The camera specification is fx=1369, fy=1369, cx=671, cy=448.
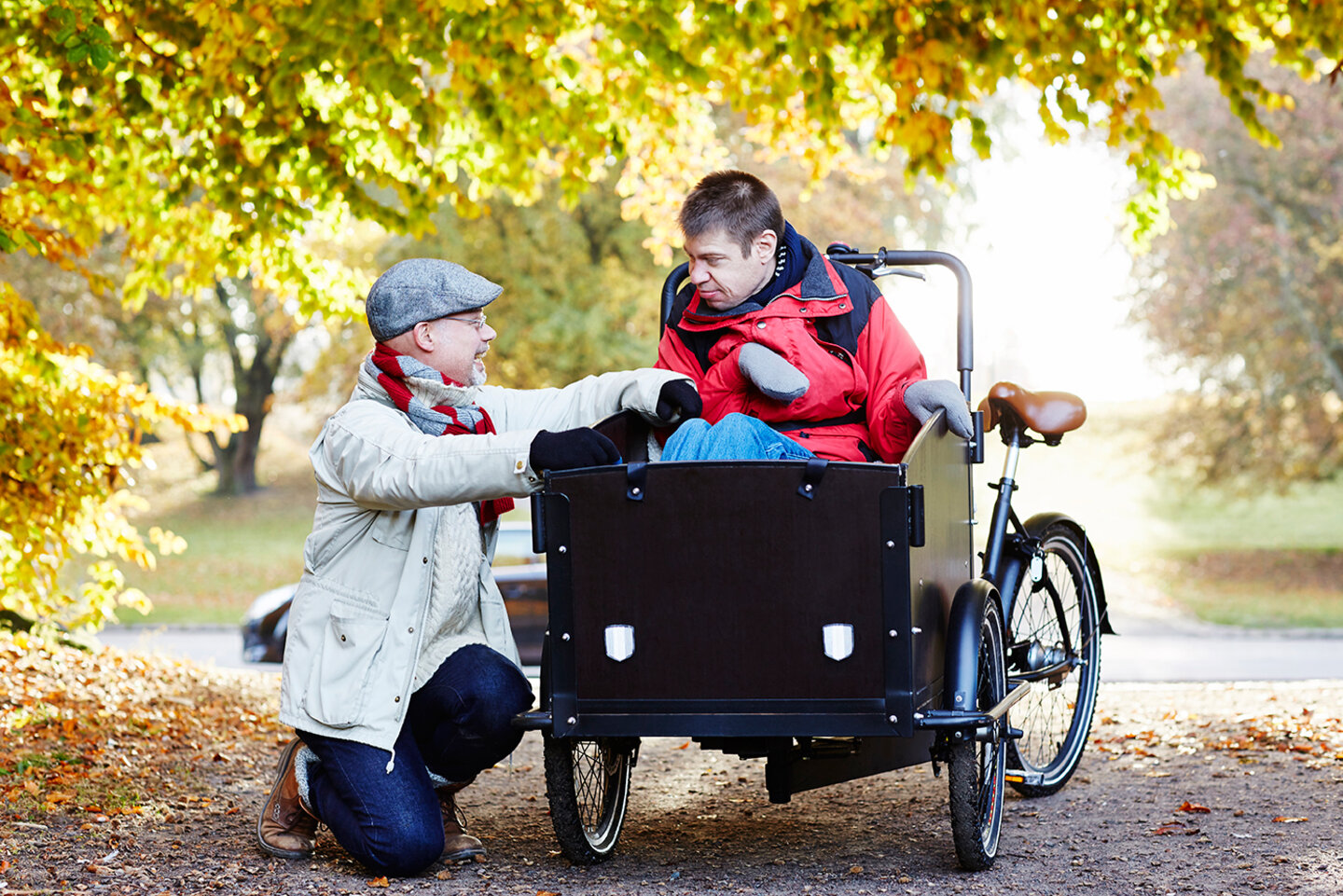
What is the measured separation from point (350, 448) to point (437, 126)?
4.38 m

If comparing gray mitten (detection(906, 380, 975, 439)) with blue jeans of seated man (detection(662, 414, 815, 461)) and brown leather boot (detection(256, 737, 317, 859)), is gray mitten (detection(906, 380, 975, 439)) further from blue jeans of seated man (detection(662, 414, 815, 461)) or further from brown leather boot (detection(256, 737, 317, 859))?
brown leather boot (detection(256, 737, 317, 859))

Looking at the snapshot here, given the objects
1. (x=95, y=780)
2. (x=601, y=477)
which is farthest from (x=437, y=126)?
(x=601, y=477)

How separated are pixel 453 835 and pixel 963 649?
5.06 feet

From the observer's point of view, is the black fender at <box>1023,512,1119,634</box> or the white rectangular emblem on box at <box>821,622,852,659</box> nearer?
the white rectangular emblem on box at <box>821,622,852,659</box>

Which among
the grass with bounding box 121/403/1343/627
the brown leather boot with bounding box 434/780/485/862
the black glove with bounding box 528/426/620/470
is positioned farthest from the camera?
the grass with bounding box 121/403/1343/627

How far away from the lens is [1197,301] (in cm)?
1883

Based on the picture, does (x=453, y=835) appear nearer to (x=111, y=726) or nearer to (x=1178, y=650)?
(x=111, y=726)

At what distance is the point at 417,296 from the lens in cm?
367

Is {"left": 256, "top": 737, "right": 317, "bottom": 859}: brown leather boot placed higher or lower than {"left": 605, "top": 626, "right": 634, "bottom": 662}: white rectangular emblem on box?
lower

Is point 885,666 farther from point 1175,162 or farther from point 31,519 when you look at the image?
point 1175,162

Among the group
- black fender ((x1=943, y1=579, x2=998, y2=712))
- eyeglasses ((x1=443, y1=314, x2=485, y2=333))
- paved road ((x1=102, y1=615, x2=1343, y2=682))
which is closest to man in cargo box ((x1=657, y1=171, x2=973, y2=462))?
black fender ((x1=943, y1=579, x2=998, y2=712))

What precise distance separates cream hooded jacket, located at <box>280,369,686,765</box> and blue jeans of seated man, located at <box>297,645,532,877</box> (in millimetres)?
89

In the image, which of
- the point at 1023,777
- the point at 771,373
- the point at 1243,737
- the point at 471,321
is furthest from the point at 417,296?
the point at 1243,737

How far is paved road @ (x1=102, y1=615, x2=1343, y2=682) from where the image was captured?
426 inches
